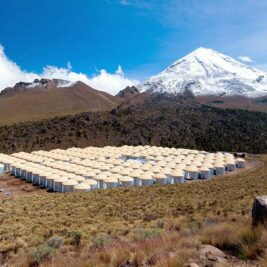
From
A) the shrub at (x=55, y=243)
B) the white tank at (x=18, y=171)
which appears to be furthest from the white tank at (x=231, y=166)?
the shrub at (x=55, y=243)

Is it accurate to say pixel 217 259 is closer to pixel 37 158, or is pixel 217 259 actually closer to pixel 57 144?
pixel 37 158

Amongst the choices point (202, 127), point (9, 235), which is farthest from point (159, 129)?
point (9, 235)

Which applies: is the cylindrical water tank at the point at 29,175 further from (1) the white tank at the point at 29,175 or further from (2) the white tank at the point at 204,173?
(2) the white tank at the point at 204,173

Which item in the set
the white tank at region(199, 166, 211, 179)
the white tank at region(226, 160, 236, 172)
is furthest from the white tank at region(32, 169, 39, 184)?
the white tank at region(226, 160, 236, 172)

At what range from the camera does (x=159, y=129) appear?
104 meters

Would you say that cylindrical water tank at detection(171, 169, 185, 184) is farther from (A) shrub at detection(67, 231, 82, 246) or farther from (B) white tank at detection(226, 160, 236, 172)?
(A) shrub at detection(67, 231, 82, 246)

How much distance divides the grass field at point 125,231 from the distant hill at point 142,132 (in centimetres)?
6192

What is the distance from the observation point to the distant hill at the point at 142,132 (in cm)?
9319

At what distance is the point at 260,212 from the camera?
945cm

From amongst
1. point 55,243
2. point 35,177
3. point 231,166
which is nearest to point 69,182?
point 35,177

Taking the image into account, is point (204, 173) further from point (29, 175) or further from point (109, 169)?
point (29, 175)

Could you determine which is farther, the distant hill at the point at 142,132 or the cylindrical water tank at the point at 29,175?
the distant hill at the point at 142,132

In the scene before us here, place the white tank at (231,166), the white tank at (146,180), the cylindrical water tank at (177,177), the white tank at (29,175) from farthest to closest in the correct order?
1. the white tank at (231,166)
2. the white tank at (29,175)
3. the cylindrical water tank at (177,177)
4. the white tank at (146,180)

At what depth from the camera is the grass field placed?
8.05 m
